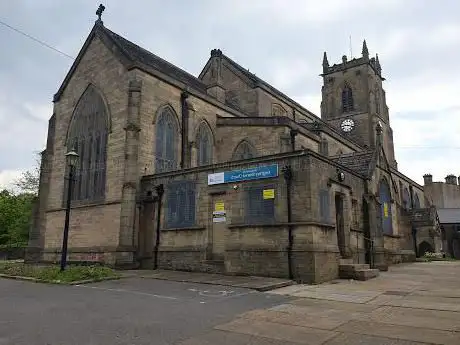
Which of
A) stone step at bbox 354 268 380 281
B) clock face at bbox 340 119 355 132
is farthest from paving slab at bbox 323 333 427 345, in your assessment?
clock face at bbox 340 119 355 132

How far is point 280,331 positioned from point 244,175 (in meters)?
9.68

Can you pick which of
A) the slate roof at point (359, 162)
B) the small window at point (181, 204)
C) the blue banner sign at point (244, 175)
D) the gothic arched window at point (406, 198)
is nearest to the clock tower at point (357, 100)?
the gothic arched window at point (406, 198)

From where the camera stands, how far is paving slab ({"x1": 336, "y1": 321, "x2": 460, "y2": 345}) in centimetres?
607

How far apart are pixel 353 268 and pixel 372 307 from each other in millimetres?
6460

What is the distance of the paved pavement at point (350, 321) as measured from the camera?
616 cm

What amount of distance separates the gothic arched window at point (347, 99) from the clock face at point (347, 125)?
6.70ft

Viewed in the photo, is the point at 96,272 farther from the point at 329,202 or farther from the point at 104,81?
the point at 104,81

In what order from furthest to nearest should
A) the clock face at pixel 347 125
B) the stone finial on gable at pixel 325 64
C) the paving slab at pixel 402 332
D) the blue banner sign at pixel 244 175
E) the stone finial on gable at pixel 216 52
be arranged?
the stone finial on gable at pixel 325 64 < the clock face at pixel 347 125 < the stone finial on gable at pixel 216 52 < the blue banner sign at pixel 244 175 < the paving slab at pixel 402 332

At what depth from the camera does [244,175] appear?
16078 mm

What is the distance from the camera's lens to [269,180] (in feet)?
50.8

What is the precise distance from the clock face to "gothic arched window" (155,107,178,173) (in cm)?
3784

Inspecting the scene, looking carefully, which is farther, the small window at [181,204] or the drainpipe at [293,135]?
the drainpipe at [293,135]

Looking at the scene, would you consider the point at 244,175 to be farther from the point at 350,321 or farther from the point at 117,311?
the point at 350,321

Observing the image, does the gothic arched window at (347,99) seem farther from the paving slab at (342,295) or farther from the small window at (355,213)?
the paving slab at (342,295)
